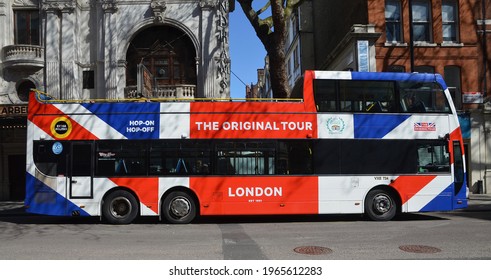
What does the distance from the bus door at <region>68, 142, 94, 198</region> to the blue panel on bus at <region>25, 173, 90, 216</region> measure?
42 cm

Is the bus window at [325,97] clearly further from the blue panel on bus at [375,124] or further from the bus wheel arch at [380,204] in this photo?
the bus wheel arch at [380,204]

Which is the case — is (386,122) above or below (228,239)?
above

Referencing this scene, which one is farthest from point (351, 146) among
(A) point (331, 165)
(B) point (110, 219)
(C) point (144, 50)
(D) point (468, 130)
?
(C) point (144, 50)

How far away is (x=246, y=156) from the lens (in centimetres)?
1128

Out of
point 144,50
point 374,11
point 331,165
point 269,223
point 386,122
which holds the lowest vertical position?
point 269,223

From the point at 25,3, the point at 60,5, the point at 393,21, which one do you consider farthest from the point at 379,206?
the point at 25,3

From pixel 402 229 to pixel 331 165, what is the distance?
247 centimetres

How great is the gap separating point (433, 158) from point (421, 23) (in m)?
11.9

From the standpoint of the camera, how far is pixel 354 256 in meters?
6.95

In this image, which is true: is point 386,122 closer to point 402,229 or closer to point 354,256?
point 402,229

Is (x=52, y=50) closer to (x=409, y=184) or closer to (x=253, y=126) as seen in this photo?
(x=253, y=126)


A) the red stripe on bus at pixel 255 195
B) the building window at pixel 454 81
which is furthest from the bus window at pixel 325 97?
the building window at pixel 454 81

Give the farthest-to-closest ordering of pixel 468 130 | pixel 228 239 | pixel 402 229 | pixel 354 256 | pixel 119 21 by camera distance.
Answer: pixel 119 21 < pixel 468 130 < pixel 402 229 < pixel 228 239 < pixel 354 256

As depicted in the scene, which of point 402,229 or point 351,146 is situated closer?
point 402,229
